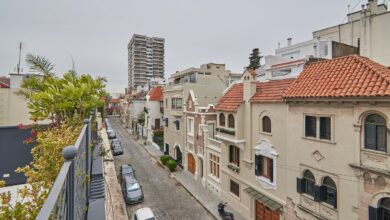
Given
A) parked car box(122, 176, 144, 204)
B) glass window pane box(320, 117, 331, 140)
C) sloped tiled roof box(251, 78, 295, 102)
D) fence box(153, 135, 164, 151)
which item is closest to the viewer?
glass window pane box(320, 117, 331, 140)

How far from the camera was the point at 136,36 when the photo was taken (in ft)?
352

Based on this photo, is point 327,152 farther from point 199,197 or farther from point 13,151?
point 13,151

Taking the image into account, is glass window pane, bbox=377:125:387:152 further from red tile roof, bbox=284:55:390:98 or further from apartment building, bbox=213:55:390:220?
red tile roof, bbox=284:55:390:98

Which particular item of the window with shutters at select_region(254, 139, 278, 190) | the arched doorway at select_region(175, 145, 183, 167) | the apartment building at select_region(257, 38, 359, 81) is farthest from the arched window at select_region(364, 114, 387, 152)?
the arched doorway at select_region(175, 145, 183, 167)

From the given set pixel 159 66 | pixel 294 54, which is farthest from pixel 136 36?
pixel 294 54

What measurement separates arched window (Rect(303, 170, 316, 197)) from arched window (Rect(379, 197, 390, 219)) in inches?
106

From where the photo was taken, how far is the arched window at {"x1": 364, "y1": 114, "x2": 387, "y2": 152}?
8.24 meters

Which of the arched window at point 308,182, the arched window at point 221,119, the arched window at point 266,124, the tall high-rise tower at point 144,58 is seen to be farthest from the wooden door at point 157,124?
the tall high-rise tower at point 144,58

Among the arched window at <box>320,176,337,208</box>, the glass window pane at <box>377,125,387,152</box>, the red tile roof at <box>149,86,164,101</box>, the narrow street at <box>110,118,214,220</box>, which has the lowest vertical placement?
the narrow street at <box>110,118,214,220</box>

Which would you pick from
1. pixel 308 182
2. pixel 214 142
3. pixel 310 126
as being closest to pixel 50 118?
pixel 310 126

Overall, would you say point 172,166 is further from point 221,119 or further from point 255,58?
point 255,58

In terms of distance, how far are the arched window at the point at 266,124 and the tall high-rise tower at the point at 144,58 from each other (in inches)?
3906

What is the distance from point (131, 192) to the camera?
1781 centimetres

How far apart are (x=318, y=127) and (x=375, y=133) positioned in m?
2.25
